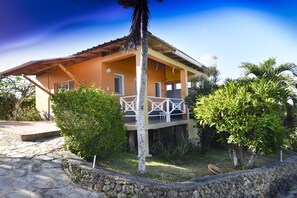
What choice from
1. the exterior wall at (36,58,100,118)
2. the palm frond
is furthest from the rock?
the exterior wall at (36,58,100,118)

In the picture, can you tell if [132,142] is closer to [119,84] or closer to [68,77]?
[119,84]

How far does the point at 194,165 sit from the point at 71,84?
919 centimetres

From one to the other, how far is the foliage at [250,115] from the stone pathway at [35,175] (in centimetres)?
506

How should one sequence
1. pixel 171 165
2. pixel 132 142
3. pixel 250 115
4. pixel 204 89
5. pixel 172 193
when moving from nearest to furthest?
pixel 172 193
pixel 250 115
pixel 171 165
pixel 132 142
pixel 204 89

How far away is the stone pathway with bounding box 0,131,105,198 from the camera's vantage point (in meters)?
5.27

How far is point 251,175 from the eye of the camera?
7.67 metres

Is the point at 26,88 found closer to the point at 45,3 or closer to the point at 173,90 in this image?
the point at 173,90

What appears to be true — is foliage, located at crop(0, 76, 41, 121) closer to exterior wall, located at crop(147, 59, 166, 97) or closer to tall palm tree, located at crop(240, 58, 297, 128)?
exterior wall, located at crop(147, 59, 166, 97)

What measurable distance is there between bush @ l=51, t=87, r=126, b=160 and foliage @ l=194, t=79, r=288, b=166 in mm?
3905

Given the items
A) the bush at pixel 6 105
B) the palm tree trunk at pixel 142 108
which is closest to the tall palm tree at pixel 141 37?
the palm tree trunk at pixel 142 108

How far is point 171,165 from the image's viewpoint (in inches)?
348

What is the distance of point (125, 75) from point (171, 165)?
22.4ft

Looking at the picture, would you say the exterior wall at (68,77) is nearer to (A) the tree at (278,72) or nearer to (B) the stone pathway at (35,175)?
(B) the stone pathway at (35,175)

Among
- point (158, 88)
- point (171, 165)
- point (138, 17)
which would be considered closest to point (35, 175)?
point (171, 165)
